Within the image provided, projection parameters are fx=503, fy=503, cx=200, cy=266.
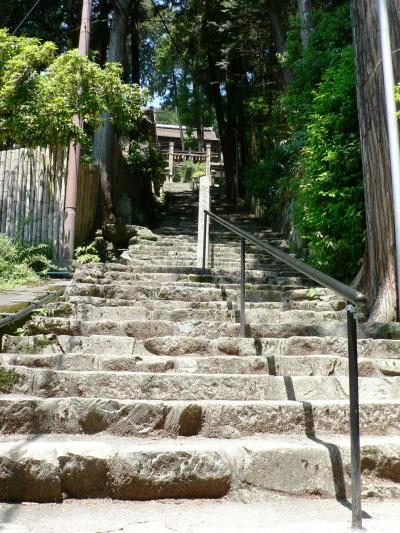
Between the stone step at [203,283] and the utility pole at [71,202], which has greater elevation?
the utility pole at [71,202]

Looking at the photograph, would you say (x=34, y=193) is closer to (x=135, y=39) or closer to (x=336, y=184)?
(x=336, y=184)

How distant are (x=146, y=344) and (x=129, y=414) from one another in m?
1.12

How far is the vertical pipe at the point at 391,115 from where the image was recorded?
4.13 meters

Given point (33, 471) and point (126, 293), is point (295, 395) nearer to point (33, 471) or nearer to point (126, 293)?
point (33, 471)

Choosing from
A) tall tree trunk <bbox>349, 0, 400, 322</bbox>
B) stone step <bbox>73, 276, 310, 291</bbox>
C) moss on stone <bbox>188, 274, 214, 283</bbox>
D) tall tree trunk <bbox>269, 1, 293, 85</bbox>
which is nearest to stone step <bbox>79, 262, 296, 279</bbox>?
moss on stone <bbox>188, 274, 214, 283</bbox>

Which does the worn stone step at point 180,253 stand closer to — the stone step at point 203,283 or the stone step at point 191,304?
the stone step at point 203,283

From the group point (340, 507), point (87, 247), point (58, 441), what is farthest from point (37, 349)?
point (87, 247)

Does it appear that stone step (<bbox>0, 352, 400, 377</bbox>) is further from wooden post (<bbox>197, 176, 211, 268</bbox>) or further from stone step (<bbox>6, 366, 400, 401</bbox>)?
wooden post (<bbox>197, 176, 211, 268</bbox>)

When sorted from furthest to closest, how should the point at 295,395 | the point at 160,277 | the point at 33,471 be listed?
the point at 160,277, the point at 295,395, the point at 33,471

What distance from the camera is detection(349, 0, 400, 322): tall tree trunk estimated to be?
170 inches

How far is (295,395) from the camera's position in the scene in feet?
9.40

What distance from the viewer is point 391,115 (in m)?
4.27

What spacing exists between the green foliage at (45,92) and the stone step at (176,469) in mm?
5674

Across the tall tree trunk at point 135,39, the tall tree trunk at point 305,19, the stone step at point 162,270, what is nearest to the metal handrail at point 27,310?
the stone step at point 162,270
